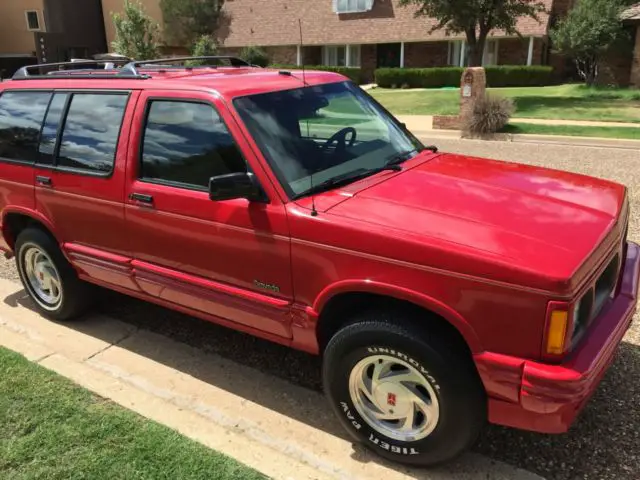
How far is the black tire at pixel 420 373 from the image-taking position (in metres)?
2.59

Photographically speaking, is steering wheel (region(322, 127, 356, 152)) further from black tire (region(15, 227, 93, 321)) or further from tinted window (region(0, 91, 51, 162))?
black tire (region(15, 227, 93, 321))

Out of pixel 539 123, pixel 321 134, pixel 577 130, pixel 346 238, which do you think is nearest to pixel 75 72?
pixel 321 134

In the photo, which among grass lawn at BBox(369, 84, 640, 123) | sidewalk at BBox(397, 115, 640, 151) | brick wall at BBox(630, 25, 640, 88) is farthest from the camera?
brick wall at BBox(630, 25, 640, 88)

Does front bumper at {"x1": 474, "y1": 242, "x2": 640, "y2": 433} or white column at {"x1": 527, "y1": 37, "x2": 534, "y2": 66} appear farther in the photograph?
white column at {"x1": 527, "y1": 37, "x2": 534, "y2": 66}

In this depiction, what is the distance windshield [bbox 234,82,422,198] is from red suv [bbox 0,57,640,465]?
0.01 metres

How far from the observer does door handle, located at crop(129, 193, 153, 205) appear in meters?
3.47

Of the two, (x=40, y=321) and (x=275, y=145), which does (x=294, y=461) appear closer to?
(x=275, y=145)

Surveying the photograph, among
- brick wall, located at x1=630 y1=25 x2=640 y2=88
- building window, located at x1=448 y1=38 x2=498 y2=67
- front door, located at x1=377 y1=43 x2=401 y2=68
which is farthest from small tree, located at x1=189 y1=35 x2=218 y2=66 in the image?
brick wall, located at x1=630 y1=25 x2=640 y2=88

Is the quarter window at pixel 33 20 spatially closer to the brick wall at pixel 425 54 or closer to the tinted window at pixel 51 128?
the brick wall at pixel 425 54

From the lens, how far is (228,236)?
10.3ft

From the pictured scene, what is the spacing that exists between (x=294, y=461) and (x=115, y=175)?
2.07 m

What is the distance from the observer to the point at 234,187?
9.52 ft

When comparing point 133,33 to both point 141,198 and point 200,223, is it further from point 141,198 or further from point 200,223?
point 200,223

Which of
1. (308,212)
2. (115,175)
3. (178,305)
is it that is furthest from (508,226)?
(115,175)
